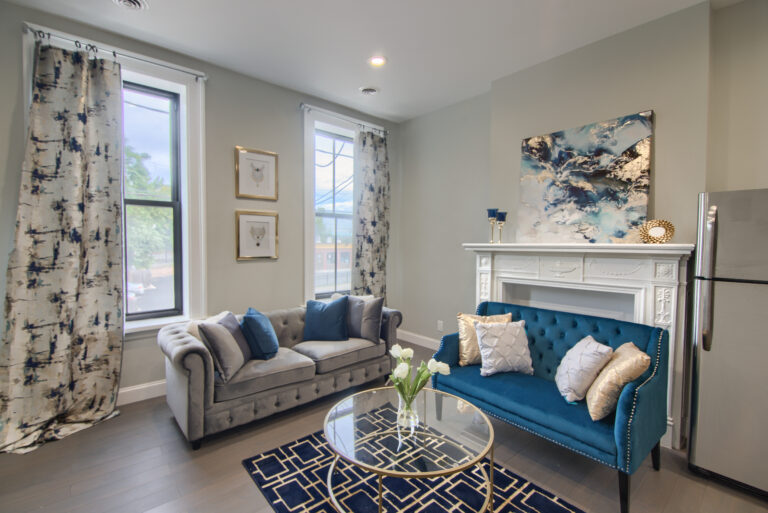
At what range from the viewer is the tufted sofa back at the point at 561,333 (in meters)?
2.40

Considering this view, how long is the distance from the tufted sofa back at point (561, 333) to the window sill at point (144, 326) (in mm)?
3036

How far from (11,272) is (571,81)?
4.51 metres

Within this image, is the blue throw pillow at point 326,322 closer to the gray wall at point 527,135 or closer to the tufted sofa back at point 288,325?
the tufted sofa back at point 288,325

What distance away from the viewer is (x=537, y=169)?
131 inches

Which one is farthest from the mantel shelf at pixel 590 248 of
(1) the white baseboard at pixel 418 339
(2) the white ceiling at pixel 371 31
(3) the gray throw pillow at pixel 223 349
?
(3) the gray throw pillow at pixel 223 349

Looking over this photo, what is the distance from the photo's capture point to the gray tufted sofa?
2363 millimetres

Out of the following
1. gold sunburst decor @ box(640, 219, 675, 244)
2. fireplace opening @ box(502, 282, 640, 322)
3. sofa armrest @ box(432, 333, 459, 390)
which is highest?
gold sunburst decor @ box(640, 219, 675, 244)

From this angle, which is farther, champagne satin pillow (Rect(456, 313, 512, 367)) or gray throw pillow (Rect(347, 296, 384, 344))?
gray throw pillow (Rect(347, 296, 384, 344))

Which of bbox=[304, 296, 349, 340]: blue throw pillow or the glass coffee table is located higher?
bbox=[304, 296, 349, 340]: blue throw pillow

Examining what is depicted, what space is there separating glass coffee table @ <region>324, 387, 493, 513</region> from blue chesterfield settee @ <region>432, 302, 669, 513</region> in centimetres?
34


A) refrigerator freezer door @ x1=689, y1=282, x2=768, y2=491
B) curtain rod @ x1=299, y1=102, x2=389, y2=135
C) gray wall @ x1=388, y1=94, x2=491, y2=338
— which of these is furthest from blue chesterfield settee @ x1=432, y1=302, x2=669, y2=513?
curtain rod @ x1=299, y1=102, x2=389, y2=135

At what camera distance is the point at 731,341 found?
2.09m

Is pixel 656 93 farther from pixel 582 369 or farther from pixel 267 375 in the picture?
pixel 267 375

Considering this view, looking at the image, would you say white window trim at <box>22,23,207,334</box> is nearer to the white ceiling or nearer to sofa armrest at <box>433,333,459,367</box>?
the white ceiling
